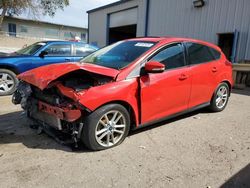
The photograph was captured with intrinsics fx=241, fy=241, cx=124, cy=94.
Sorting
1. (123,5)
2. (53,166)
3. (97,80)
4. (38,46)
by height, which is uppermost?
(123,5)

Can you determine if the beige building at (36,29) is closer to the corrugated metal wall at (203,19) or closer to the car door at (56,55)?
the corrugated metal wall at (203,19)

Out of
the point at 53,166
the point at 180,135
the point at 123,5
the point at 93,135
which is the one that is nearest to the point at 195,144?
the point at 180,135

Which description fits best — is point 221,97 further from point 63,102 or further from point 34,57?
point 34,57

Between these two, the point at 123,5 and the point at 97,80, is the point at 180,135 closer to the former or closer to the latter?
the point at 97,80

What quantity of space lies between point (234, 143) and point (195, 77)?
134cm

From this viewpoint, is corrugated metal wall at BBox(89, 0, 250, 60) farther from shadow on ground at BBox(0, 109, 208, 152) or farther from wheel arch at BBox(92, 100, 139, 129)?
wheel arch at BBox(92, 100, 139, 129)

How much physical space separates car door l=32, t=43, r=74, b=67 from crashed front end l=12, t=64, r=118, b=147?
3399 mm

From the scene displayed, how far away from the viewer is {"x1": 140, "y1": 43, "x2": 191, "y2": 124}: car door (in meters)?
3.73

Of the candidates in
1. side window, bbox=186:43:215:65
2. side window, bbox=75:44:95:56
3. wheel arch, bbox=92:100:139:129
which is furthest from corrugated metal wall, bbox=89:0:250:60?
wheel arch, bbox=92:100:139:129

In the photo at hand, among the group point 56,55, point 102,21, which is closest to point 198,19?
point 56,55

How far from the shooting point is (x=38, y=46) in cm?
746

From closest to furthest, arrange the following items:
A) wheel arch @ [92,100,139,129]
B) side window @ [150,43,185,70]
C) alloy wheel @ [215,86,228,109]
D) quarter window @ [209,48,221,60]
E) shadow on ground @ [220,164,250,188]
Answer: shadow on ground @ [220,164,250,188] < wheel arch @ [92,100,139,129] < side window @ [150,43,185,70] < quarter window @ [209,48,221,60] < alloy wheel @ [215,86,228,109]

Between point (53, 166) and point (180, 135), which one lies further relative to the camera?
point (180, 135)

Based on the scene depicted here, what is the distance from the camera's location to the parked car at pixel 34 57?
6679 millimetres
